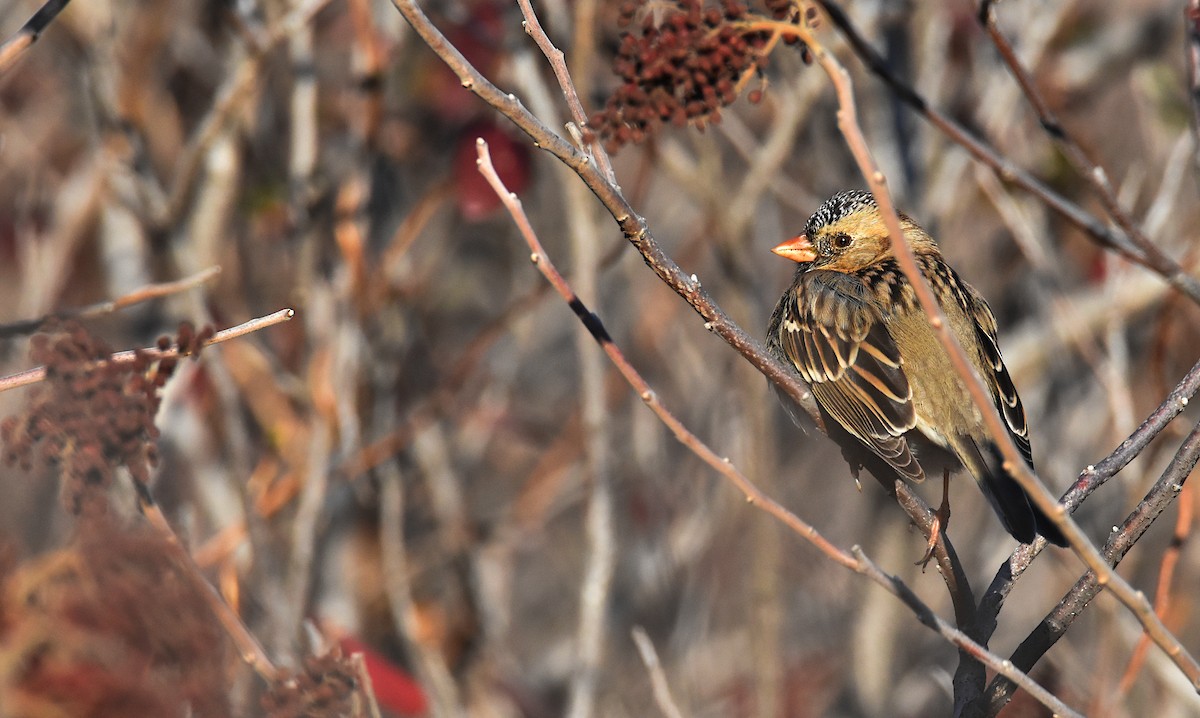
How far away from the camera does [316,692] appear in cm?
240

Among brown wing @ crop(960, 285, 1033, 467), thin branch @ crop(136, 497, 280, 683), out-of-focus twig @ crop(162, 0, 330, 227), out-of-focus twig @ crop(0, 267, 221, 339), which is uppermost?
out-of-focus twig @ crop(162, 0, 330, 227)

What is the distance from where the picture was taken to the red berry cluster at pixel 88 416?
226 centimetres

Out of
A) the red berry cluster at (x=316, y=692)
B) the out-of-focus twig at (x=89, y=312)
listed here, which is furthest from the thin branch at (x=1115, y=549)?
the out-of-focus twig at (x=89, y=312)

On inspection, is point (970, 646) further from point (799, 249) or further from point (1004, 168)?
point (799, 249)

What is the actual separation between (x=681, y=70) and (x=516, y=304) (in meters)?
2.85

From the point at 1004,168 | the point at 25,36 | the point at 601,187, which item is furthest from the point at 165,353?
the point at 1004,168

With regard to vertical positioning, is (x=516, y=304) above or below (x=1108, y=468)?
above

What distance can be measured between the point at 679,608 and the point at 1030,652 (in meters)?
3.21

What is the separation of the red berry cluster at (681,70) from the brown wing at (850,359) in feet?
5.20

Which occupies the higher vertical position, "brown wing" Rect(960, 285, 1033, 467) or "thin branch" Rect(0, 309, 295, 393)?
"thin branch" Rect(0, 309, 295, 393)

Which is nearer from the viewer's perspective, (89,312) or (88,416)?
(88,416)

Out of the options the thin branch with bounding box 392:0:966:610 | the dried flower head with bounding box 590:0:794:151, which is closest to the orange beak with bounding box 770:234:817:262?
the thin branch with bounding box 392:0:966:610

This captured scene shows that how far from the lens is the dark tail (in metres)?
2.87

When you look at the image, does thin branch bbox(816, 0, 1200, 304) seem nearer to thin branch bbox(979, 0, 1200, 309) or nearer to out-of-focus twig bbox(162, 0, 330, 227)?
thin branch bbox(979, 0, 1200, 309)
